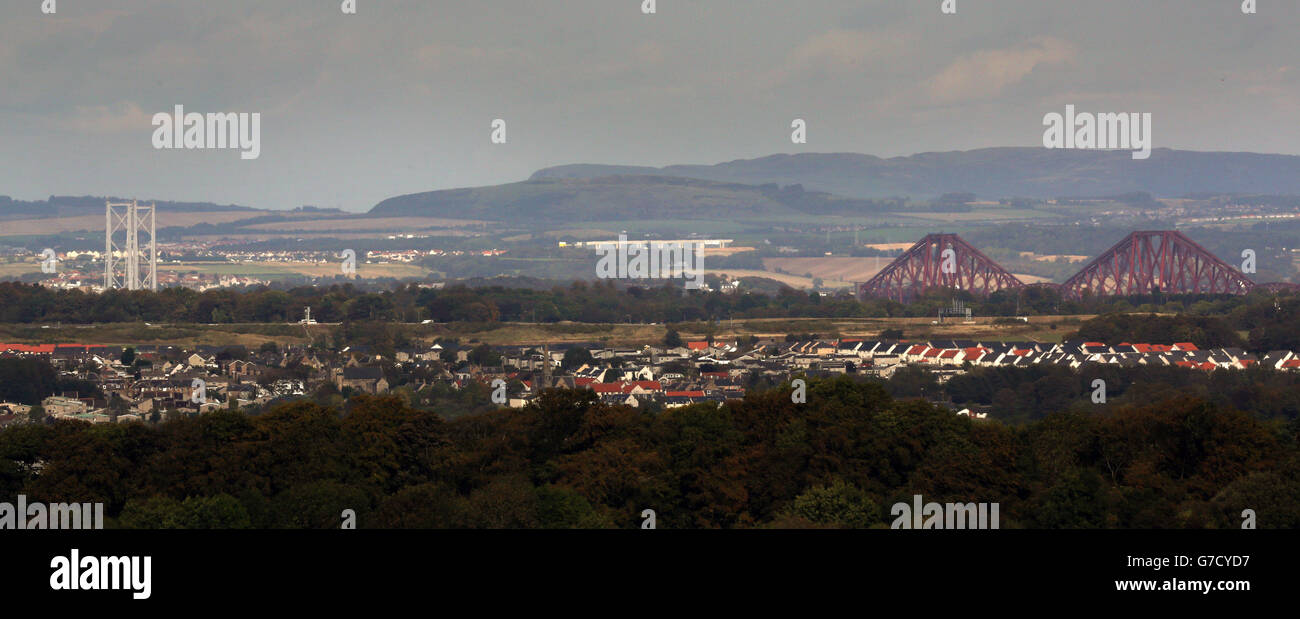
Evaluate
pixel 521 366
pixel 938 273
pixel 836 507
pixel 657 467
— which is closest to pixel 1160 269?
pixel 938 273

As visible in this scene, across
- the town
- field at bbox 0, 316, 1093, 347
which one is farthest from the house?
field at bbox 0, 316, 1093, 347

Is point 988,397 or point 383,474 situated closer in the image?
point 383,474

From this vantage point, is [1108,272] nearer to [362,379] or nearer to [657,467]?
[362,379]

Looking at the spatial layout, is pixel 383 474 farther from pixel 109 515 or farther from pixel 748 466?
pixel 748 466

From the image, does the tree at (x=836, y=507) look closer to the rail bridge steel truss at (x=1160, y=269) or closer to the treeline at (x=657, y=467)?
the treeline at (x=657, y=467)
